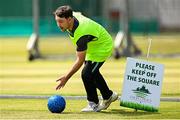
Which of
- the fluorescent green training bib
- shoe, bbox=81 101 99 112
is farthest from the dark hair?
shoe, bbox=81 101 99 112

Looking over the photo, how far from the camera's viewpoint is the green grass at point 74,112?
11.5 m

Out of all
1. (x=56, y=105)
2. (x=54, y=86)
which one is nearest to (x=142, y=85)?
(x=56, y=105)

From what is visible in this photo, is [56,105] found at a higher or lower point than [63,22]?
lower

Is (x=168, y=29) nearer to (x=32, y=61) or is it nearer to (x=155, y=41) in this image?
(x=155, y=41)

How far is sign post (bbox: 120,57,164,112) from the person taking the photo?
11891mm

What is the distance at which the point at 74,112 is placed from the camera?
1215cm

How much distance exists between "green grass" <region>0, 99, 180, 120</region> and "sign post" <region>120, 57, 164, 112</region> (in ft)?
0.49

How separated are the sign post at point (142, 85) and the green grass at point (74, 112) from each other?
0.15 meters

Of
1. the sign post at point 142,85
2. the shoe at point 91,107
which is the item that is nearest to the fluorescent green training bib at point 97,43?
the sign post at point 142,85

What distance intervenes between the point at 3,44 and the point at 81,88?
2516 centimetres

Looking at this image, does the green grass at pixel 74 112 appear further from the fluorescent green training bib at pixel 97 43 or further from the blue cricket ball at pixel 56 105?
the fluorescent green training bib at pixel 97 43

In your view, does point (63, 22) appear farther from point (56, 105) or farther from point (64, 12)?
point (56, 105)

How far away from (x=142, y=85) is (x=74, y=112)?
1.11m

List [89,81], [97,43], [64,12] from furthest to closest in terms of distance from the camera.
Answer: [97,43] < [89,81] < [64,12]
